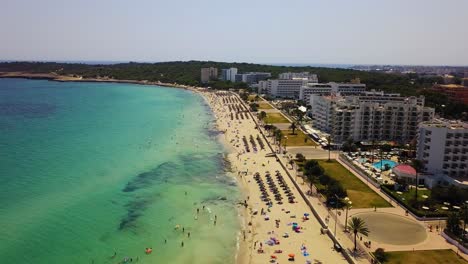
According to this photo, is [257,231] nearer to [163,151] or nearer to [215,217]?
[215,217]

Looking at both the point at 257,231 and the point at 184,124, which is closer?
the point at 257,231

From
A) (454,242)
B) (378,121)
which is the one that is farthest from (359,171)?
(378,121)

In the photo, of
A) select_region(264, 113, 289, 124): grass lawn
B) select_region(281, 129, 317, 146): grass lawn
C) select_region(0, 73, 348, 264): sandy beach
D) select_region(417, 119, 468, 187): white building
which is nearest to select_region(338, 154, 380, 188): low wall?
select_region(417, 119, 468, 187): white building

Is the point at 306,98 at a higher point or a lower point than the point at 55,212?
higher

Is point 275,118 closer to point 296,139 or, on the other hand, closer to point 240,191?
point 296,139

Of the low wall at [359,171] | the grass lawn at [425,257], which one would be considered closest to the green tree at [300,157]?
the low wall at [359,171]

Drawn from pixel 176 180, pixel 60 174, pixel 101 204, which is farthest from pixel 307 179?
pixel 60 174

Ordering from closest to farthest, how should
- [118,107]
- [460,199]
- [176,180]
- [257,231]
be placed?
[257,231] → [460,199] → [176,180] → [118,107]

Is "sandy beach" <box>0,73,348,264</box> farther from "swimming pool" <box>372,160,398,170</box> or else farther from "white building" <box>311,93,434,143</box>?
"white building" <box>311,93,434,143</box>
